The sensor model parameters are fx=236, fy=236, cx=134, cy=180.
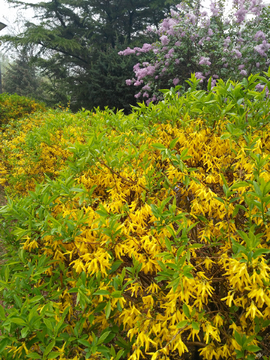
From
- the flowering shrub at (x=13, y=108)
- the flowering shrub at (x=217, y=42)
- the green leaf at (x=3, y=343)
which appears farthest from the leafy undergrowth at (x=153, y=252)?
the flowering shrub at (x=13, y=108)

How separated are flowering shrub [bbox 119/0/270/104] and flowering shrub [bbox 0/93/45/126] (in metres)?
5.87

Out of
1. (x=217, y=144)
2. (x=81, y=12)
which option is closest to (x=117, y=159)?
(x=217, y=144)

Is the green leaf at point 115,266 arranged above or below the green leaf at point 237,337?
above

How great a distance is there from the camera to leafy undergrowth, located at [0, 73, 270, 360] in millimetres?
1173

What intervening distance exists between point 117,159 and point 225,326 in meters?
1.33

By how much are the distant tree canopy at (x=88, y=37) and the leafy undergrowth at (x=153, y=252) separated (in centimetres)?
1333

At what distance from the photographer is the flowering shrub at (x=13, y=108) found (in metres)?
9.67

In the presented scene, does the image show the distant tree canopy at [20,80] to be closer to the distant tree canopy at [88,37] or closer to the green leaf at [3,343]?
the distant tree canopy at [88,37]

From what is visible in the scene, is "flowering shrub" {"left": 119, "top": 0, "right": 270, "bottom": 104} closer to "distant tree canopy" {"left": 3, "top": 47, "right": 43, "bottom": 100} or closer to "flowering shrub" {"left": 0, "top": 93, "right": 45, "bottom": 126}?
"flowering shrub" {"left": 0, "top": 93, "right": 45, "bottom": 126}

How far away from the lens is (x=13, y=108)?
9.88 meters

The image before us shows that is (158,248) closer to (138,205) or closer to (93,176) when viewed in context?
(138,205)

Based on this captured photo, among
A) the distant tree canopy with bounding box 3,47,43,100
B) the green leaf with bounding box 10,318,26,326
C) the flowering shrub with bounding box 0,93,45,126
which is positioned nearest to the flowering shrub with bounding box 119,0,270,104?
the flowering shrub with bounding box 0,93,45,126

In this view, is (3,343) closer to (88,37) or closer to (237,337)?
(237,337)

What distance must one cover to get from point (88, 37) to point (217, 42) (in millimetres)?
14111
